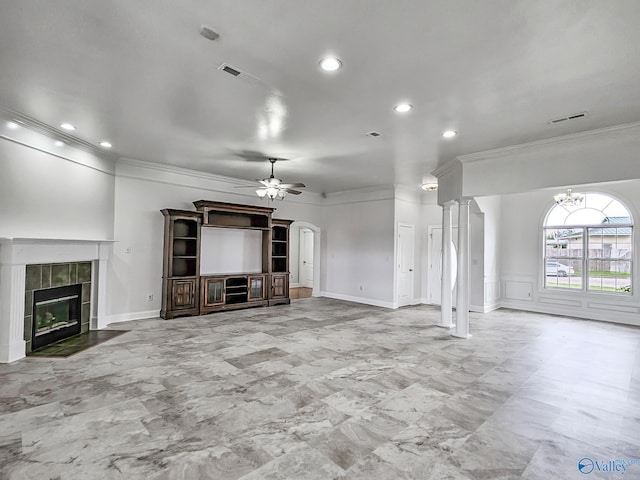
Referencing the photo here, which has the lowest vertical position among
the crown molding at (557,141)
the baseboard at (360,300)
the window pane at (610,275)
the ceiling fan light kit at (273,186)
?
the baseboard at (360,300)

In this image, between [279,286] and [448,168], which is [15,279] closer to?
[279,286]

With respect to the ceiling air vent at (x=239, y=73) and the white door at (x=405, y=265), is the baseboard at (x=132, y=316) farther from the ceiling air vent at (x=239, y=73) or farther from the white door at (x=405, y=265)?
the white door at (x=405, y=265)

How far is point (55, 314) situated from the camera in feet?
16.6

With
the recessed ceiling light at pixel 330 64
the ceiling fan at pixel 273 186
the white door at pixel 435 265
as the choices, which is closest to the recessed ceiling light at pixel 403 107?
the recessed ceiling light at pixel 330 64

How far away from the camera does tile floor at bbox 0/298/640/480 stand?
2.29 metres

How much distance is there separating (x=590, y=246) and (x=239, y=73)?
8.20 metres

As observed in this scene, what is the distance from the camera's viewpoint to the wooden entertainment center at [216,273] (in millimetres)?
6605

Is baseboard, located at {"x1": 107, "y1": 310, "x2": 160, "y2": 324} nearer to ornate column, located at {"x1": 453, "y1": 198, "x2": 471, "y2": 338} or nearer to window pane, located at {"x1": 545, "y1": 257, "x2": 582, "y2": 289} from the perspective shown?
ornate column, located at {"x1": 453, "y1": 198, "x2": 471, "y2": 338}

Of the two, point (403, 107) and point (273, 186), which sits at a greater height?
point (403, 107)

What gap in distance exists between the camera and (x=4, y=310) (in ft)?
13.6

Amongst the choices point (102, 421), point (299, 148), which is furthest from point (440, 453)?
point (299, 148)

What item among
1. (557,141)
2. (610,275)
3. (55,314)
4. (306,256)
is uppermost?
(557,141)

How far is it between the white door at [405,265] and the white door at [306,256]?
4289 millimetres

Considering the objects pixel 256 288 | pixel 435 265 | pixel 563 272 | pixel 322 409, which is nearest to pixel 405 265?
pixel 435 265
